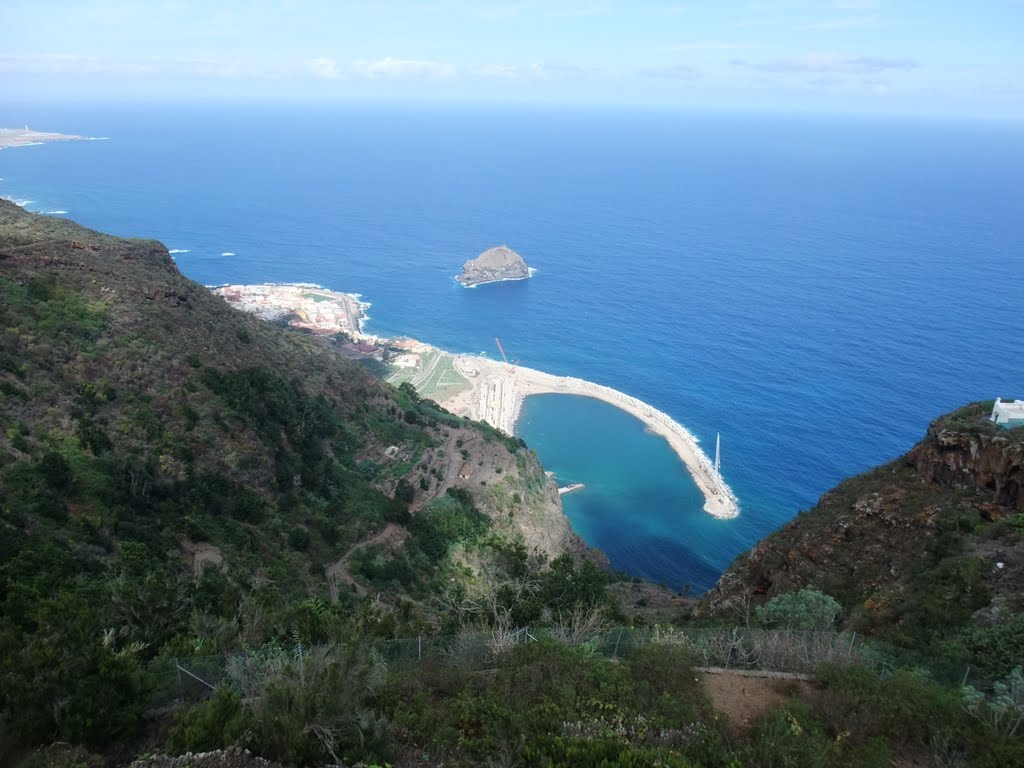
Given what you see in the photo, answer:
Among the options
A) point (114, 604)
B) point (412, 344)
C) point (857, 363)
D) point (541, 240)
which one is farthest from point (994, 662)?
point (541, 240)

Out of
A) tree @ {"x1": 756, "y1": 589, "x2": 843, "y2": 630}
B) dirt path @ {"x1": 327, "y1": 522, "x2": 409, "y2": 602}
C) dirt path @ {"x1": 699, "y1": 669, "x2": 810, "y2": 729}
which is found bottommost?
dirt path @ {"x1": 327, "y1": 522, "x2": 409, "y2": 602}

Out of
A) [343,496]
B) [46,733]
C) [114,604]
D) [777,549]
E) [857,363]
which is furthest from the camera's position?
[857,363]

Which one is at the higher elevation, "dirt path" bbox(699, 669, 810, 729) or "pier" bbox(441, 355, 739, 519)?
"dirt path" bbox(699, 669, 810, 729)

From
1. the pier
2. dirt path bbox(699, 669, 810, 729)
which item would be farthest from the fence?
the pier

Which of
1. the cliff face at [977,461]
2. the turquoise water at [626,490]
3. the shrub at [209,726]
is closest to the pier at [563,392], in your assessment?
the turquoise water at [626,490]

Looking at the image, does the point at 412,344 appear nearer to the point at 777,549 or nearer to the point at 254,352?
the point at 254,352

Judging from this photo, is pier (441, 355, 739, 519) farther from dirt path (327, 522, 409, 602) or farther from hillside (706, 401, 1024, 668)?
dirt path (327, 522, 409, 602)

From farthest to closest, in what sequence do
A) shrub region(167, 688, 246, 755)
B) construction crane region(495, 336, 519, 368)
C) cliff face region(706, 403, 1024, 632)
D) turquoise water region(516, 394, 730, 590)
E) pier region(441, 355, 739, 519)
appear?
construction crane region(495, 336, 519, 368) → pier region(441, 355, 739, 519) → turquoise water region(516, 394, 730, 590) → cliff face region(706, 403, 1024, 632) → shrub region(167, 688, 246, 755)

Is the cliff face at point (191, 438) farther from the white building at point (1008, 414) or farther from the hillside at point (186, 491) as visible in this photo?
the white building at point (1008, 414)
